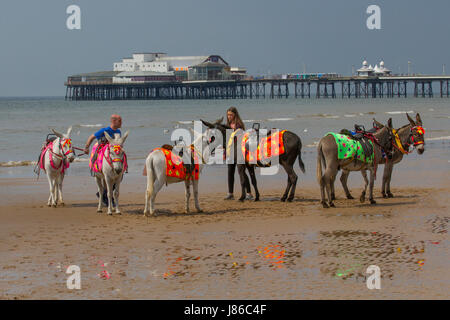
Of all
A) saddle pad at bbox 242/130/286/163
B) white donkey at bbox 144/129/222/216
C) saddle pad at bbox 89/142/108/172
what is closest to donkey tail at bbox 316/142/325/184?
saddle pad at bbox 242/130/286/163

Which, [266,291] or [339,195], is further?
[339,195]

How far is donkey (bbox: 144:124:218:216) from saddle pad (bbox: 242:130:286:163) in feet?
3.76

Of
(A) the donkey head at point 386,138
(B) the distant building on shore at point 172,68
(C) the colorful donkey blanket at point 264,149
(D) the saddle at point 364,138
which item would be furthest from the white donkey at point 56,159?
(B) the distant building on shore at point 172,68

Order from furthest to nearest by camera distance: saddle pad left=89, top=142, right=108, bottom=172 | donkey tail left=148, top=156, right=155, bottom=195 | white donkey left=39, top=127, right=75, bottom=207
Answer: white donkey left=39, top=127, right=75, bottom=207 < saddle pad left=89, top=142, right=108, bottom=172 < donkey tail left=148, top=156, right=155, bottom=195

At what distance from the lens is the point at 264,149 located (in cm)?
1408

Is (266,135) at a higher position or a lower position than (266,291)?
higher

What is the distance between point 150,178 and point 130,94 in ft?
495

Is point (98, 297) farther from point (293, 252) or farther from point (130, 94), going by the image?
point (130, 94)

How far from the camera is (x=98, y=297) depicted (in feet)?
24.0

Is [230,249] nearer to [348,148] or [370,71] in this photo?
[348,148]

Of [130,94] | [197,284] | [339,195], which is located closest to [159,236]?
[197,284]

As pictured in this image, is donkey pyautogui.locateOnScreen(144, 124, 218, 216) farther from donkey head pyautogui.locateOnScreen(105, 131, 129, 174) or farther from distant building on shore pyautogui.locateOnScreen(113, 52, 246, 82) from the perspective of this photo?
distant building on shore pyautogui.locateOnScreen(113, 52, 246, 82)

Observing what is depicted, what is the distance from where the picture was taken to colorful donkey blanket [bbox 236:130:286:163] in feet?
46.2

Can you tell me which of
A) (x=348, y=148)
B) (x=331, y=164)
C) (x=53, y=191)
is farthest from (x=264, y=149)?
(x=53, y=191)
